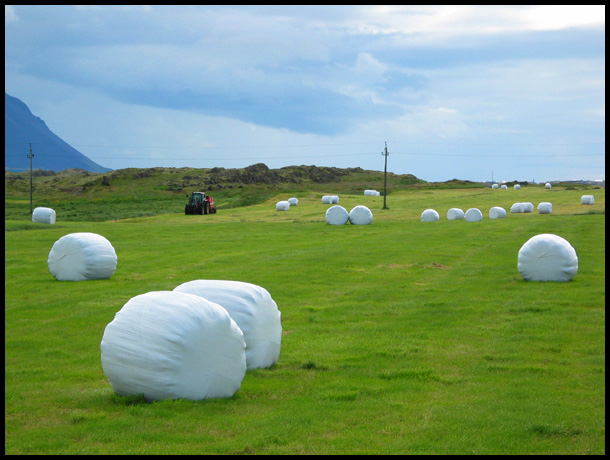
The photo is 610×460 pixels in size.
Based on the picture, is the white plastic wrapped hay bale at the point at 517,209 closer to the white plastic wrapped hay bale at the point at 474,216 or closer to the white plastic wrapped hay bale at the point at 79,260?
the white plastic wrapped hay bale at the point at 474,216

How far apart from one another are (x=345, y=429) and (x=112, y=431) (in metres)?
2.93

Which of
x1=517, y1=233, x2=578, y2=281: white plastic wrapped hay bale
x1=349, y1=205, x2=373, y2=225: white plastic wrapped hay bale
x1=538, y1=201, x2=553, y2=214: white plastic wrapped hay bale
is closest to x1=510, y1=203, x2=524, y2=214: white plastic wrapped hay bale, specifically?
x1=538, y1=201, x2=553, y2=214: white plastic wrapped hay bale

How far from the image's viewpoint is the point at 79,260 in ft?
80.9

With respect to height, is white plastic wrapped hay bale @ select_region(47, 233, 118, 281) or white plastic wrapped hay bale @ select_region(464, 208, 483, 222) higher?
white plastic wrapped hay bale @ select_region(464, 208, 483, 222)

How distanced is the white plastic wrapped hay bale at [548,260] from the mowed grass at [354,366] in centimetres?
46

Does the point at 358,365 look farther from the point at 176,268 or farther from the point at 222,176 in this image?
the point at 222,176

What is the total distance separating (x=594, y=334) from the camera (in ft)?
48.9

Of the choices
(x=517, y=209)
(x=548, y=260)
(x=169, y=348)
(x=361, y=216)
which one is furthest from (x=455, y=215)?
(x=169, y=348)

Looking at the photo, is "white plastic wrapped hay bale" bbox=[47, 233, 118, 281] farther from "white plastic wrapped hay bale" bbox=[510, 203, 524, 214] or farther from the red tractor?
"white plastic wrapped hay bale" bbox=[510, 203, 524, 214]

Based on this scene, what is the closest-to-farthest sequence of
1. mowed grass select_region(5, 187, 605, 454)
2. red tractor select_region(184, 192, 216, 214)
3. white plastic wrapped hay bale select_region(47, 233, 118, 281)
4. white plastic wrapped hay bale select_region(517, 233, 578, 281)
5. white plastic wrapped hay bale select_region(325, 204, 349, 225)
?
1. mowed grass select_region(5, 187, 605, 454)
2. white plastic wrapped hay bale select_region(517, 233, 578, 281)
3. white plastic wrapped hay bale select_region(47, 233, 118, 281)
4. white plastic wrapped hay bale select_region(325, 204, 349, 225)
5. red tractor select_region(184, 192, 216, 214)

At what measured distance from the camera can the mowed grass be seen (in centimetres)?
819

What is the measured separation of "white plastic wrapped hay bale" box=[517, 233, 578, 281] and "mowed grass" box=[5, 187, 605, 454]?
1.51 feet

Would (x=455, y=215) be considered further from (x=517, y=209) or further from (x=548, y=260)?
(x=548, y=260)

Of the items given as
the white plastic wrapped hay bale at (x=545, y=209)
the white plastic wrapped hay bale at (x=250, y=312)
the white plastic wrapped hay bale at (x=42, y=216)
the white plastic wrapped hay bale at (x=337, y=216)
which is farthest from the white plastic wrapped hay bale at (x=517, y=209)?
the white plastic wrapped hay bale at (x=250, y=312)
